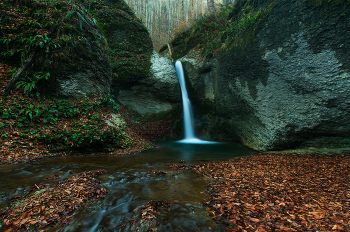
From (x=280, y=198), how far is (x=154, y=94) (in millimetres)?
12142

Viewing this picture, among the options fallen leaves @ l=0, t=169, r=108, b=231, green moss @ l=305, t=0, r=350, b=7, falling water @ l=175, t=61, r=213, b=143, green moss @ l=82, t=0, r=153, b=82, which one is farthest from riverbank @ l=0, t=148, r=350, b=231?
green moss @ l=82, t=0, r=153, b=82

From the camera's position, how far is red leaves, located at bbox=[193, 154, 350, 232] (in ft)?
7.56

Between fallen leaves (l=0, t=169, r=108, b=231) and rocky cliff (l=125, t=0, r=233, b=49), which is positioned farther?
rocky cliff (l=125, t=0, r=233, b=49)

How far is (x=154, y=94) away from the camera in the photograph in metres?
14.1

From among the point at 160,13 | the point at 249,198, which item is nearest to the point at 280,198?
the point at 249,198

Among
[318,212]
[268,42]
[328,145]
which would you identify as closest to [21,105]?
[318,212]

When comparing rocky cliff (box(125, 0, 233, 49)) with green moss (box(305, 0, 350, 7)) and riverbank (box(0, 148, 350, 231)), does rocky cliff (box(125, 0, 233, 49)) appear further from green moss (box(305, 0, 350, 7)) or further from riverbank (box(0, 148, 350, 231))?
riverbank (box(0, 148, 350, 231))

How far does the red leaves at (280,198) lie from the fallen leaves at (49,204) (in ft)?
7.26

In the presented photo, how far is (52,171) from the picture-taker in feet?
14.3

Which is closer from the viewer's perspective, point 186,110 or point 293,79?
point 293,79

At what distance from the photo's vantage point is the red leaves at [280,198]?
7.56ft

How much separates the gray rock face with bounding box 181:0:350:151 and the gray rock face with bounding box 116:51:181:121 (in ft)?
15.7

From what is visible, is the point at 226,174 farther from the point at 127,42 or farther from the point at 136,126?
the point at 127,42

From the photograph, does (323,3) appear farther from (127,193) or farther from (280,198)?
(127,193)
